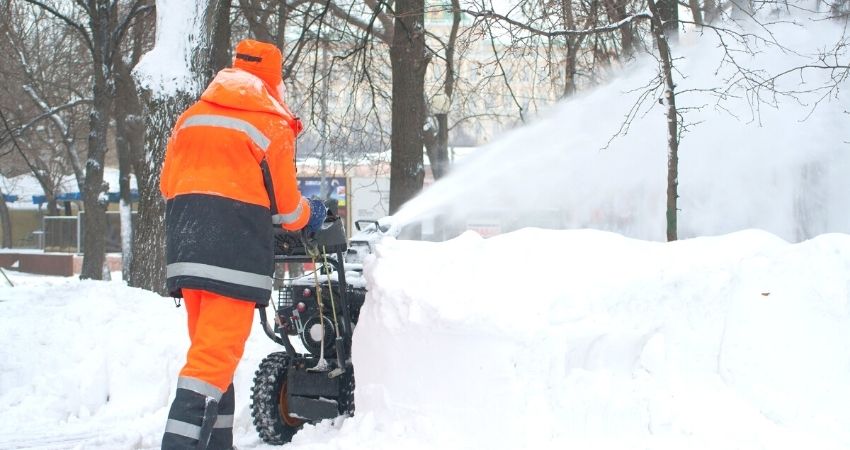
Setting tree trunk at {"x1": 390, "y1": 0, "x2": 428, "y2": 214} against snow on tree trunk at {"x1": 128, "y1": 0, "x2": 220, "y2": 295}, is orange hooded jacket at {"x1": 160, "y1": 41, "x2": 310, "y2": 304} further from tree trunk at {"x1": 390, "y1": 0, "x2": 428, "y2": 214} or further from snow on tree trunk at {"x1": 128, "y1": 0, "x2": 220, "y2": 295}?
tree trunk at {"x1": 390, "y1": 0, "x2": 428, "y2": 214}

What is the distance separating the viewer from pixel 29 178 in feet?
129

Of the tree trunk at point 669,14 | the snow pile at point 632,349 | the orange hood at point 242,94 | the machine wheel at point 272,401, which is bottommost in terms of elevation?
the machine wheel at point 272,401

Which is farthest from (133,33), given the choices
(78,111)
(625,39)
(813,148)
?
(813,148)

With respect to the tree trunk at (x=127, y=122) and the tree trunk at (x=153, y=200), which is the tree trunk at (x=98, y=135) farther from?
the tree trunk at (x=153, y=200)

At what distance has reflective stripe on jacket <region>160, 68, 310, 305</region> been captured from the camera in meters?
3.66

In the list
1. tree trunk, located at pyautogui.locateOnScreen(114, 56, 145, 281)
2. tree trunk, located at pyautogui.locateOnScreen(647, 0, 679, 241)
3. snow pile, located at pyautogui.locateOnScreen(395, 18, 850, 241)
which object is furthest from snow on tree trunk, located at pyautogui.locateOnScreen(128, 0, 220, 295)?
tree trunk, located at pyautogui.locateOnScreen(114, 56, 145, 281)

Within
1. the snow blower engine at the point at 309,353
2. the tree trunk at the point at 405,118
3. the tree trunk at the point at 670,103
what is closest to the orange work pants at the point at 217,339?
the snow blower engine at the point at 309,353

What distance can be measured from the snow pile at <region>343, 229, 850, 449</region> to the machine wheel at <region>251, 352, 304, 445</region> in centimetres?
78

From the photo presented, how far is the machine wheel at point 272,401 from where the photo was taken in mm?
4582

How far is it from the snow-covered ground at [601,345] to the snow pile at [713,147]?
2.37 metres

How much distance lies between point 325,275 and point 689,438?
201 cm

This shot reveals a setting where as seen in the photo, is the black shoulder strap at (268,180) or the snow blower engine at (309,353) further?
the snow blower engine at (309,353)

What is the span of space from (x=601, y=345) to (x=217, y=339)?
1.59 m

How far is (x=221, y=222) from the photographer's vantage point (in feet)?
12.0
